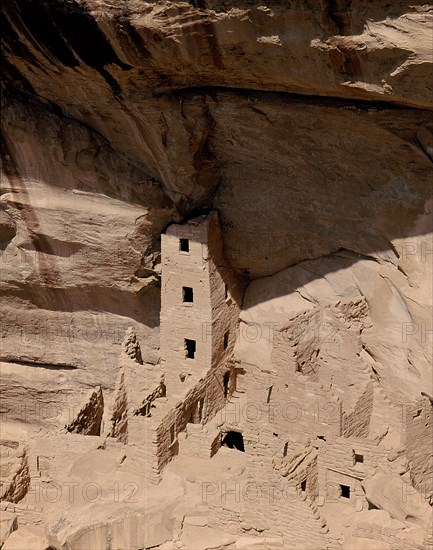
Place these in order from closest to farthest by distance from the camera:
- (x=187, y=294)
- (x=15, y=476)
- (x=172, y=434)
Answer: (x=172, y=434) < (x=15, y=476) < (x=187, y=294)

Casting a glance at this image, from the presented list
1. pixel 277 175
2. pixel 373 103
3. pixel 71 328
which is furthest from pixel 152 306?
pixel 373 103

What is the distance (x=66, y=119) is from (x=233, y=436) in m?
4.38

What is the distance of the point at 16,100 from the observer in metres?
12.6

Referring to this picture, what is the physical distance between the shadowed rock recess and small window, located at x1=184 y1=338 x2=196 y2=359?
5 centimetres

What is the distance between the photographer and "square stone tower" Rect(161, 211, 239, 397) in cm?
1268

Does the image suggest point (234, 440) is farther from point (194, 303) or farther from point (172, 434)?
point (194, 303)

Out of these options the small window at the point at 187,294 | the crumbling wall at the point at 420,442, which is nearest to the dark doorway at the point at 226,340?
the small window at the point at 187,294

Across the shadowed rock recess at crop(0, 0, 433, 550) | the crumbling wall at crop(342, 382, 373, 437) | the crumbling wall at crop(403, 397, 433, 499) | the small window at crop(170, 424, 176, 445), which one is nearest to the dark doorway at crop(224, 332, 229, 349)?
the shadowed rock recess at crop(0, 0, 433, 550)

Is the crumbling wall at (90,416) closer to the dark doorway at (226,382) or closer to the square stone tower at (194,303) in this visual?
the square stone tower at (194,303)

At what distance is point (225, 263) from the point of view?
1324cm

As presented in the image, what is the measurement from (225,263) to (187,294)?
0.65 metres

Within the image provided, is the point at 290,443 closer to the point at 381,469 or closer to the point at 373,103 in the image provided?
the point at 381,469

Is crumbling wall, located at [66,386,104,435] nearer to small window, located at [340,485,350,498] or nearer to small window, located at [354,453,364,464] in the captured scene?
small window, located at [340,485,350,498]

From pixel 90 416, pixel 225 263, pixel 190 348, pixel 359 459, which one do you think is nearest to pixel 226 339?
pixel 190 348
